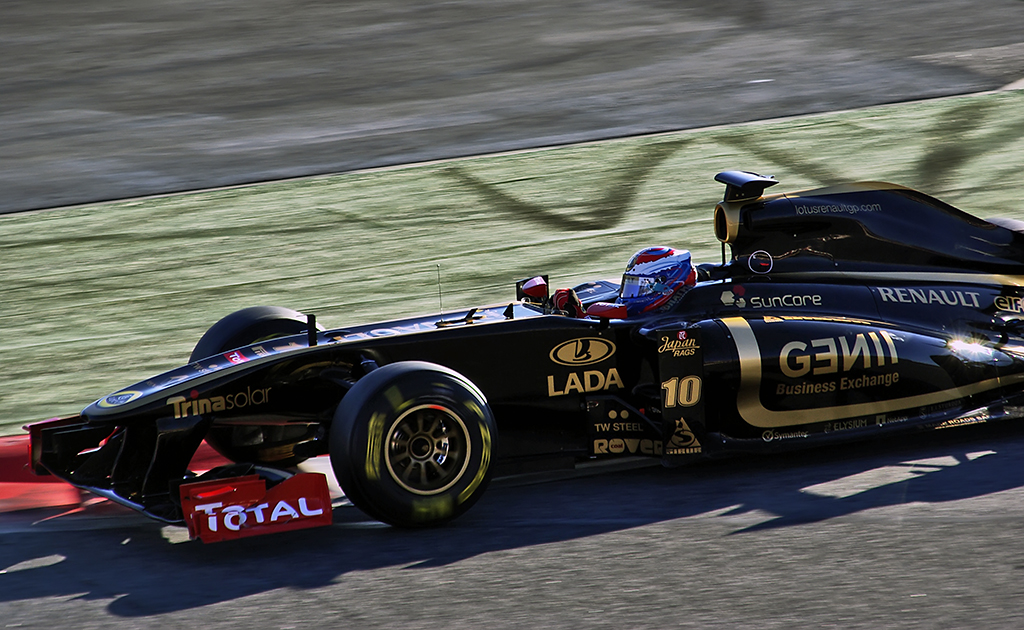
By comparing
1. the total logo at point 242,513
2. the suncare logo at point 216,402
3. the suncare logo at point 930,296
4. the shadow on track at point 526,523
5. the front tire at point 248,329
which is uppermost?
the front tire at point 248,329

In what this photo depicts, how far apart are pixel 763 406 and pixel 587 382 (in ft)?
2.84

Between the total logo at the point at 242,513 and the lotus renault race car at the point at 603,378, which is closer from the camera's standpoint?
the total logo at the point at 242,513

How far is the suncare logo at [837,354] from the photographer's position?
5914 millimetres

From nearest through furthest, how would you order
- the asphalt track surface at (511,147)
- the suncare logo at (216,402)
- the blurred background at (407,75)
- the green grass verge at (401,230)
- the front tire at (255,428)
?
the asphalt track surface at (511,147), the suncare logo at (216,402), the front tire at (255,428), the green grass verge at (401,230), the blurred background at (407,75)

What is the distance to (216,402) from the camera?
5473mm

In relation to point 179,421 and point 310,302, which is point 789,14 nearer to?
point 310,302

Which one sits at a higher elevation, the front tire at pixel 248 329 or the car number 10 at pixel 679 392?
the front tire at pixel 248 329

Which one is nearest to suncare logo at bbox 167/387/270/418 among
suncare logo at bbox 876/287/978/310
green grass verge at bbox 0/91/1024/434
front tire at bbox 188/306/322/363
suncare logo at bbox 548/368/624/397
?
front tire at bbox 188/306/322/363

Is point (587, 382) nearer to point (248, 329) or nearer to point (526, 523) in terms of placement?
point (526, 523)

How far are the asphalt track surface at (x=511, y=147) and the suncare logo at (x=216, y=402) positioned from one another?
559 mm

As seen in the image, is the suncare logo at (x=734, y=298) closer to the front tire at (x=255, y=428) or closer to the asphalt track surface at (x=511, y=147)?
the asphalt track surface at (x=511, y=147)

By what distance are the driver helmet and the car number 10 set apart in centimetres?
60

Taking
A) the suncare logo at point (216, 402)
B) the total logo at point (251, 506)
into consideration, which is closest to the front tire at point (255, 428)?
the suncare logo at point (216, 402)

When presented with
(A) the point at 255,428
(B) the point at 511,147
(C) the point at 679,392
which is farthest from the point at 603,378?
(B) the point at 511,147
